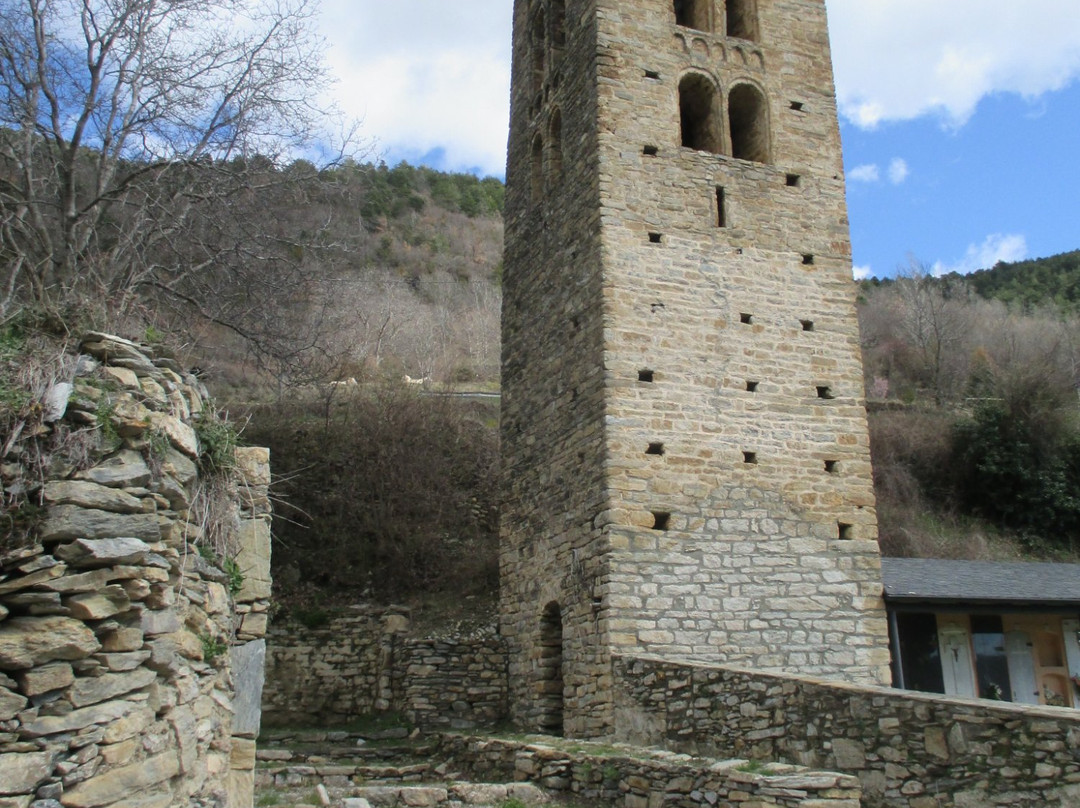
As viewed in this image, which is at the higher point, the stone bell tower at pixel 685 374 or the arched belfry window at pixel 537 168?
the arched belfry window at pixel 537 168

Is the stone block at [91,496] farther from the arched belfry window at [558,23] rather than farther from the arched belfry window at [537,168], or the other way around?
the arched belfry window at [558,23]

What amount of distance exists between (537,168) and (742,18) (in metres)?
3.53

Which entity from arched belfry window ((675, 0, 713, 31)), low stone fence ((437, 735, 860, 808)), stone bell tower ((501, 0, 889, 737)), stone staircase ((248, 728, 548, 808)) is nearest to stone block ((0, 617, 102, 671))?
stone staircase ((248, 728, 548, 808))

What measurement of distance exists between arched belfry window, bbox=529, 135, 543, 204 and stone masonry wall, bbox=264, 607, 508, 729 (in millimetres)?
6232

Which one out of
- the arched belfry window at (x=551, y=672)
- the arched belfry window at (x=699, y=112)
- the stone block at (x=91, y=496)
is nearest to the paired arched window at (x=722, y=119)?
the arched belfry window at (x=699, y=112)

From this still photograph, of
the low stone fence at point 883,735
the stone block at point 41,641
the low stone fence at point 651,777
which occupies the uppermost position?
the stone block at point 41,641

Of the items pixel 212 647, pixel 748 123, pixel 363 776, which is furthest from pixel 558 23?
pixel 212 647

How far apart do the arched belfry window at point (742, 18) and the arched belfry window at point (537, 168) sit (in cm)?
308

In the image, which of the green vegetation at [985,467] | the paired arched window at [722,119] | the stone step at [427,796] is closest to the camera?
the stone step at [427,796]

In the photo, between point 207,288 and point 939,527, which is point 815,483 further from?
point 939,527

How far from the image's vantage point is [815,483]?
11422 mm

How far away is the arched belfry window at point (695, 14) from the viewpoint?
13596 mm

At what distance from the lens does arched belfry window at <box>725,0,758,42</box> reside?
13.7m

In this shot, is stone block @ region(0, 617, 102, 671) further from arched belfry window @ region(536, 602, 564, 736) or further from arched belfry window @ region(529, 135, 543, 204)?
arched belfry window @ region(529, 135, 543, 204)
